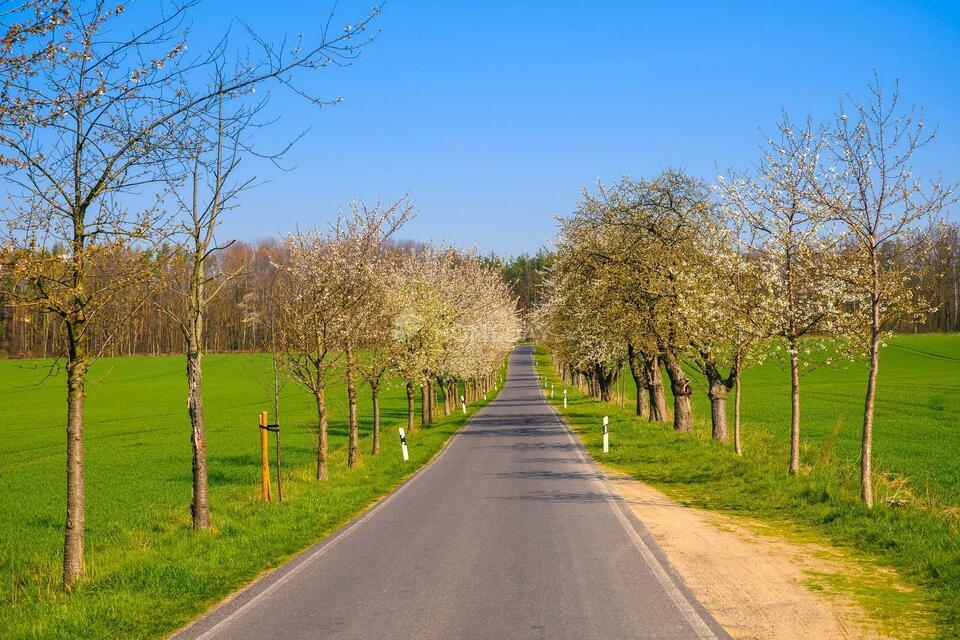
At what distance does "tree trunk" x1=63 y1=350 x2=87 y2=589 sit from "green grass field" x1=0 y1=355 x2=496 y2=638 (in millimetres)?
289

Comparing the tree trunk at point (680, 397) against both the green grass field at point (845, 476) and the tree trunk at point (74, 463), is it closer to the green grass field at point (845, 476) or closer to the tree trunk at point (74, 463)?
the green grass field at point (845, 476)

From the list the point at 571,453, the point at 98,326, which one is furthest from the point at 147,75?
the point at 571,453

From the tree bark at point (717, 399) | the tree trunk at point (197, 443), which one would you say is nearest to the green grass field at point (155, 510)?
the tree trunk at point (197, 443)

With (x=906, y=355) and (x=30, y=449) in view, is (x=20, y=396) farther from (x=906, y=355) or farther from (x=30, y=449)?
(x=906, y=355)

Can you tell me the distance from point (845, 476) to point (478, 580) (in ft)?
33.9

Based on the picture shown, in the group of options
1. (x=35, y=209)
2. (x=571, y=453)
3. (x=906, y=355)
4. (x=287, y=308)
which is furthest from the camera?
(x=906, y=355)

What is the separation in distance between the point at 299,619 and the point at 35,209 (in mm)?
5167

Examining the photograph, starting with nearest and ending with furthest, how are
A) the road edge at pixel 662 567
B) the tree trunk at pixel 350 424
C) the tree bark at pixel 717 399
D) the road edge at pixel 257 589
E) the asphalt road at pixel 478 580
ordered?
the road edge at pixel 662 567
the asphalt road at pixel 478 580
the road edge at pixel 257 589
the tree trunk at pixel 350 424
the tree bark at pixel 717 399

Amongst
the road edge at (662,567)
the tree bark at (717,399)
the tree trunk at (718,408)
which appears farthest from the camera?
the tree trunk at (718,408)

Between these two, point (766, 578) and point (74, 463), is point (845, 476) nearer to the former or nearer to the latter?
point (766, 578)

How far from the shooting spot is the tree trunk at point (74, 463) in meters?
9.12

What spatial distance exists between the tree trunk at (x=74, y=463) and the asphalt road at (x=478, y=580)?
7.83 feet

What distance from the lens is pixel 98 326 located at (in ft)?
32.4

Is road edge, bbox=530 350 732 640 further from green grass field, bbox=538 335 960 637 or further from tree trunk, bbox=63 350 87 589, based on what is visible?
tree trunk, bbox=63 350 87 589
